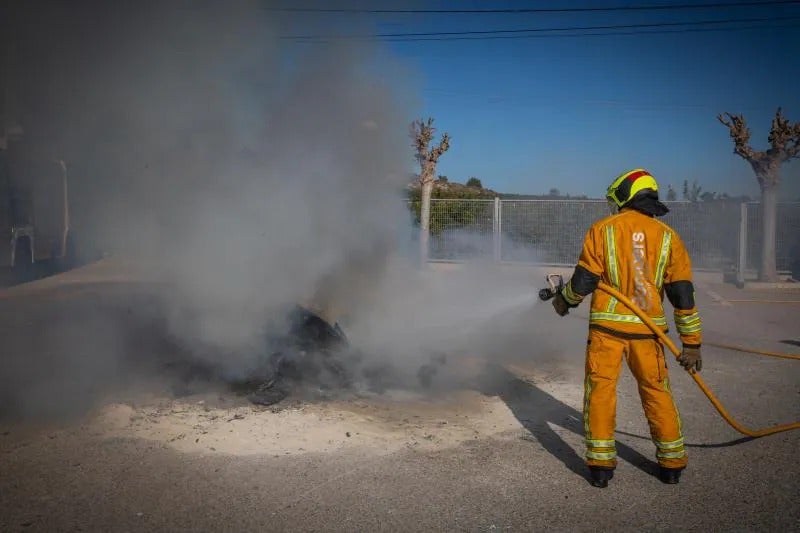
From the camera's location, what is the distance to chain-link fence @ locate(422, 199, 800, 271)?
12680 millimetres

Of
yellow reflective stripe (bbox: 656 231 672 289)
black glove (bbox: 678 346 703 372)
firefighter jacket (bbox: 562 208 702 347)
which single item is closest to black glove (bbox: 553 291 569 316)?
firefighter jacket (bbox: 562 208 702 347)

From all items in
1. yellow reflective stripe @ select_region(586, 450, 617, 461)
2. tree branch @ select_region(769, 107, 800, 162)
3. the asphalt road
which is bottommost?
the asphalt road

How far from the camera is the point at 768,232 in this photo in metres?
11.8

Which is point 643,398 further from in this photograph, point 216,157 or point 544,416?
point 216,157

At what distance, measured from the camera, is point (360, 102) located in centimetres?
570

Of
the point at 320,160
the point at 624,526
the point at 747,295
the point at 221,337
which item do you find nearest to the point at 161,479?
the point at 221,337

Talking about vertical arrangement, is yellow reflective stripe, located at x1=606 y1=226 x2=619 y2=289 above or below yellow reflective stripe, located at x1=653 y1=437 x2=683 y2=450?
above

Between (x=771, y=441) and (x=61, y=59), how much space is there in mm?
6473

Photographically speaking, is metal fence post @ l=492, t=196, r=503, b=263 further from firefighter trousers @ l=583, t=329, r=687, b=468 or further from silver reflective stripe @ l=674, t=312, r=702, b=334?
firefighter trousers @ l=583, t=329, r=687, b=468

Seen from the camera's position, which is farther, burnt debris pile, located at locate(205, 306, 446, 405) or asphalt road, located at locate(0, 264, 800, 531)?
burnt debris pile, located at locate(205, 306, 446, 405)

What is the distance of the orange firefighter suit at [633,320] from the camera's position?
3.22 metres

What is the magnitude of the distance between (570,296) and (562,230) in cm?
1106

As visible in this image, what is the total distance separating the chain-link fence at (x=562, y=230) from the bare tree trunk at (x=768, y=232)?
434 mm

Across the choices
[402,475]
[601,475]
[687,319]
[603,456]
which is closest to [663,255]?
[687,319]
